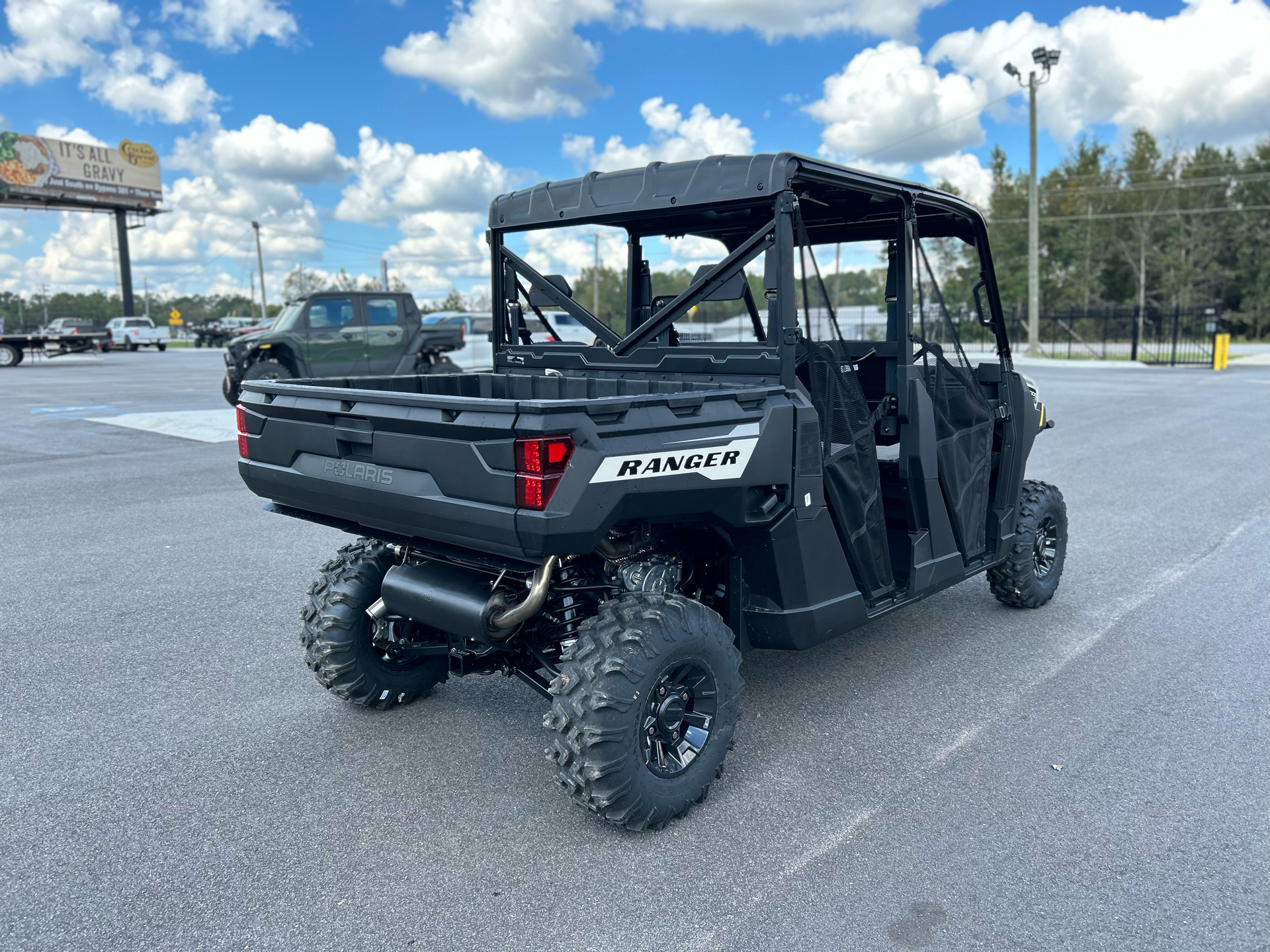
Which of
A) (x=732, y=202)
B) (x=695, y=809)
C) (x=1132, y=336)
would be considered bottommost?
(x=695, y=809)

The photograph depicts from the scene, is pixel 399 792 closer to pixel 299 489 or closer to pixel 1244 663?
pixel 299 489

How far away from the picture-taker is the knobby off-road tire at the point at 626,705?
3.02m

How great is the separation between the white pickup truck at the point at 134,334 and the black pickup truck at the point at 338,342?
34.0 m

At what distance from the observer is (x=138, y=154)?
57.7 metres

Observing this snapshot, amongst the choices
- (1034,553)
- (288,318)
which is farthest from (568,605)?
(288,318)

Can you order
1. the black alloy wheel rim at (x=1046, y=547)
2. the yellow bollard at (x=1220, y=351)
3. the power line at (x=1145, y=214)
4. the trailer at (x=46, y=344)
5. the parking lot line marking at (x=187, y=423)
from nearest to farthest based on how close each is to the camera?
the black alloy wheel rim at (x=1046, y=547) < the parking lot line marking at (x=187, y=423) < the yellow bollard at (x=1220, y=351) < the trailer at (x=46, y=344) < the power line at (x=1145, y=214)

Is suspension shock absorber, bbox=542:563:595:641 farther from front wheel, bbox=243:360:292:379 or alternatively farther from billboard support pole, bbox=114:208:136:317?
billboard support pole, bbox=114:208:136:317

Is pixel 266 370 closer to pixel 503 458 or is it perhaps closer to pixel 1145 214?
pixel 503 458

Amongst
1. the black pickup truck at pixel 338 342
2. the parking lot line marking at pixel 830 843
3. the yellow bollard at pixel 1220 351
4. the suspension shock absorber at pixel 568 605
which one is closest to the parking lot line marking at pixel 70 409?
the black pickup truck at pixel 338 342

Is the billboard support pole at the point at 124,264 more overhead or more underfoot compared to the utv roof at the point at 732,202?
more overhead

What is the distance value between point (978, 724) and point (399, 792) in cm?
233

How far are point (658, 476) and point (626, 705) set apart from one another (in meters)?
0.74

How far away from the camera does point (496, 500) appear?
291cm

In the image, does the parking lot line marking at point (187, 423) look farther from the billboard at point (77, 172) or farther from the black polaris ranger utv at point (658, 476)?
the billboard at point (77, 172)
